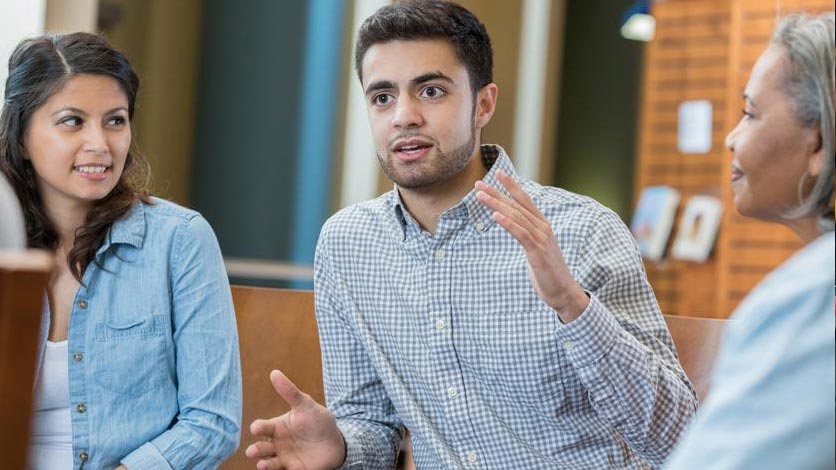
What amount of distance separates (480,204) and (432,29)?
0.31 m

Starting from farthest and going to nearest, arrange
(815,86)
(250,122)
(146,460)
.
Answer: (250,122), (146,460), (815,86)

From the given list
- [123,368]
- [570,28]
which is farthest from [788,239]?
[123,368]

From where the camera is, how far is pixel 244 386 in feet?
6.60

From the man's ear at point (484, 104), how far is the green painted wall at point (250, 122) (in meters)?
2.80

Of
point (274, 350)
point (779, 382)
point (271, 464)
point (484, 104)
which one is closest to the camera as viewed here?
point (779, 382)

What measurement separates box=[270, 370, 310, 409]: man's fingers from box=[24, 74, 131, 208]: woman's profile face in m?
0.51

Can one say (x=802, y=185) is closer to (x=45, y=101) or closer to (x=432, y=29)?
(x=432, y=29)

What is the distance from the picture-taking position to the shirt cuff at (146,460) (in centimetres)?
160

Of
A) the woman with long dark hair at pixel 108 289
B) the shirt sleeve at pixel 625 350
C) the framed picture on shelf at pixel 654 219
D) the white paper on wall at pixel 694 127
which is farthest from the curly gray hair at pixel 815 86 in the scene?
the white paper on wall at pixel 694 127

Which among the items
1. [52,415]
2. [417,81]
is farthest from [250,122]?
[52,415]

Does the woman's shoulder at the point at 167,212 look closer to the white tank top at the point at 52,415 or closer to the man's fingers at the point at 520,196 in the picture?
the white tank top at the point at 52,415

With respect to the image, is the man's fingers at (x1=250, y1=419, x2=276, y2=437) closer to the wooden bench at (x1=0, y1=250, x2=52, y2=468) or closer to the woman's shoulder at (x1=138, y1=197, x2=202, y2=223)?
the woman's shoulder at (x1=138, y1=197, x2=202, y2=223)

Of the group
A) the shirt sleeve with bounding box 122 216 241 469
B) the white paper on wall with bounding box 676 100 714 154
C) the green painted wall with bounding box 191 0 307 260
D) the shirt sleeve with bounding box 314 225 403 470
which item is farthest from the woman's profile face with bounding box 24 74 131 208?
the white paper on wall with bounding box 676 100 714 154

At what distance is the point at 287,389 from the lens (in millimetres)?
1434
